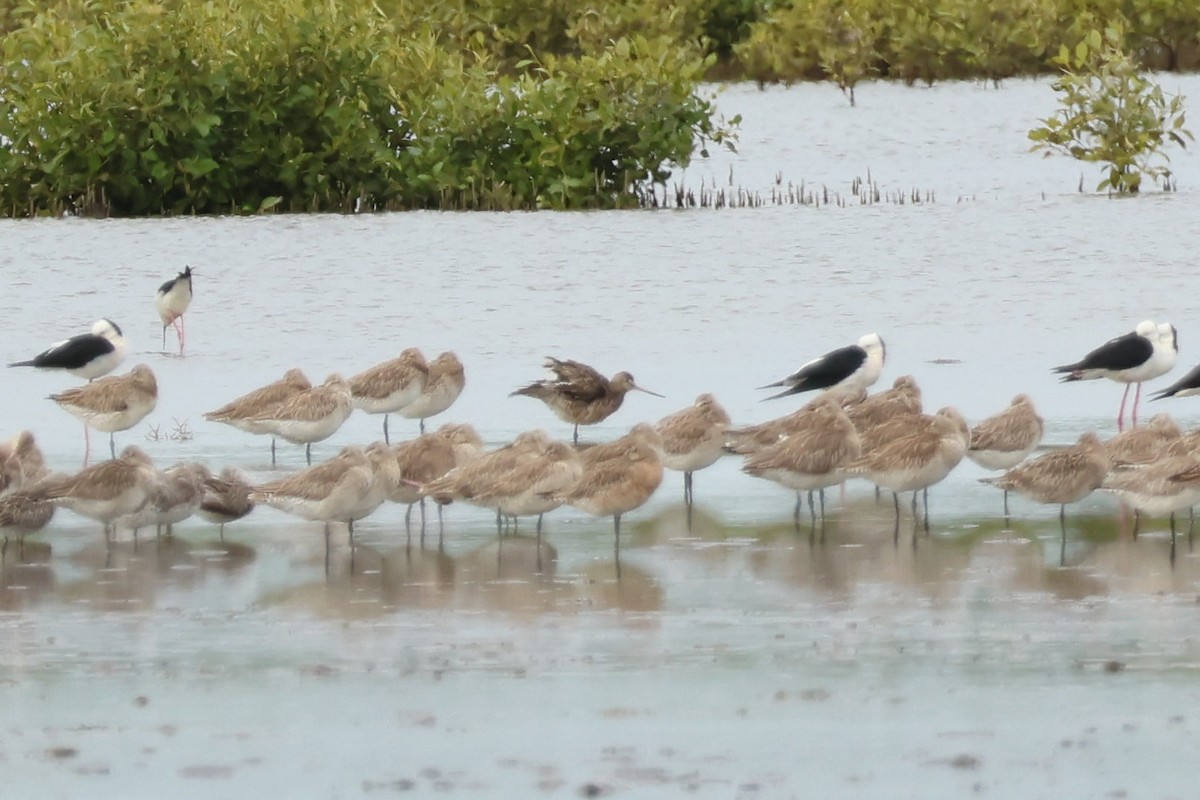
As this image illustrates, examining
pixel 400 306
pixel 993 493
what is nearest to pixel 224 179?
pixel 400 306

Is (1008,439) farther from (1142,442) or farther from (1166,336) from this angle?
(1166,336)

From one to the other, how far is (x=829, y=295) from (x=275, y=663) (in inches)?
616

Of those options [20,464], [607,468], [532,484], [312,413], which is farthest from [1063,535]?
[20,464]

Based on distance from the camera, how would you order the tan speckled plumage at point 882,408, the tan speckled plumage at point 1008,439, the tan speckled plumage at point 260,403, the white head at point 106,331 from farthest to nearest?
the white head at point 106,331 < the tan speckled plumage at point 260,403 < the tan speckled plumage at point 882,408 < the tan speckled plumage at point 1008,439

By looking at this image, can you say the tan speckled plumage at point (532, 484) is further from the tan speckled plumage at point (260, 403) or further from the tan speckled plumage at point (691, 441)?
the tan speckled plumage at point (260, 403)

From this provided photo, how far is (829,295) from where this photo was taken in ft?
79.0

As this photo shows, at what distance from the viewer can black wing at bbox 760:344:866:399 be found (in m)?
15.5

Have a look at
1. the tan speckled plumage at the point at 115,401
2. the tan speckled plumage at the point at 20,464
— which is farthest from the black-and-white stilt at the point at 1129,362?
the tan speckled plumage at the point at 20,464

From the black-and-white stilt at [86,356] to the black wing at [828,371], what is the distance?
15.2ft

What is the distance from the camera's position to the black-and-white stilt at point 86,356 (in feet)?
54.2

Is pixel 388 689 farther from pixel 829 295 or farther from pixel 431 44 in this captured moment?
pixel 431 44

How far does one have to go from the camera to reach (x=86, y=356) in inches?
651

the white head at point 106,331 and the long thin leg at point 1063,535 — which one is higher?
the white head at point 106,331

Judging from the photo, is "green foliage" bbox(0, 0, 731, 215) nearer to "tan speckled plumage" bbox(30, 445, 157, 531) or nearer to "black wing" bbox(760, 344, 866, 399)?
"black wing" bbox(760, 344, 866, 399)
